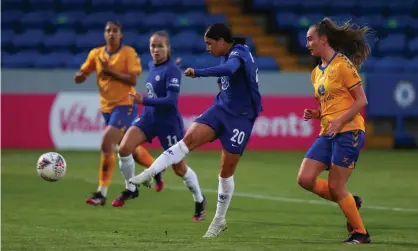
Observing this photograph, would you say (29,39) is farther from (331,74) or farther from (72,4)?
(331,74)

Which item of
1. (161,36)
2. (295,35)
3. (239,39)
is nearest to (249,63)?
(239,39)

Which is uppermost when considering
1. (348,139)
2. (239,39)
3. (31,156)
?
(239,39)

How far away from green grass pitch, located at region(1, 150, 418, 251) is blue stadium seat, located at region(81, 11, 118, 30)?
6548mm

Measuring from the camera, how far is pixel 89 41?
22797 millimetres

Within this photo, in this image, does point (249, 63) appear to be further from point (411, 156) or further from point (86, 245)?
point (411, 156)

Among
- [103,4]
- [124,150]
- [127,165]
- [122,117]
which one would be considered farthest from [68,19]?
[124,150]

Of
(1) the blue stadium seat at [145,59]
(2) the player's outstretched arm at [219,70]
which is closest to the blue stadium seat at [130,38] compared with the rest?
(1) the blue stadium seat at [145,59]

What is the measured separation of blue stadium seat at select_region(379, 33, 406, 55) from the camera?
2244 centimetres

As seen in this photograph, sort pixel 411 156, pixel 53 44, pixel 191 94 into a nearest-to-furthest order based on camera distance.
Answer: pixel 411 156 → pixel 191 94 → pixel 53 44

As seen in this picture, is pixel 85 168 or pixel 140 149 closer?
pixel 140 149

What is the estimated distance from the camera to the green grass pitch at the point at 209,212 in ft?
28.6

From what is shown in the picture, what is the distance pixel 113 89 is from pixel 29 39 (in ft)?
36.7

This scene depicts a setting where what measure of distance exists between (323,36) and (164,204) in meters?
4.31

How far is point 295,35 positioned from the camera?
2306cm
